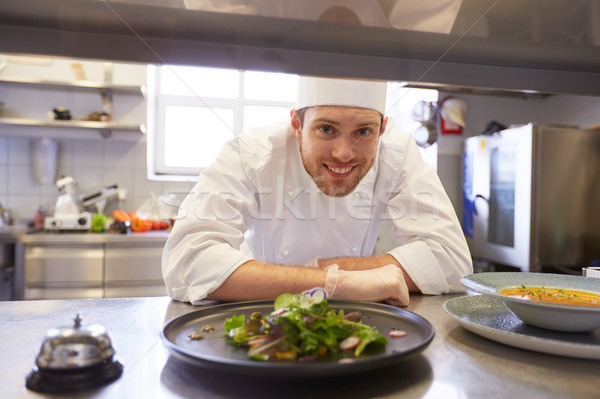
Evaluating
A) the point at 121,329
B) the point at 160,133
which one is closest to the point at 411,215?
the point at 121,329

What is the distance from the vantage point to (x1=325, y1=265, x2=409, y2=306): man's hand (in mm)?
803

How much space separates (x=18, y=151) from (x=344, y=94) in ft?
7.36

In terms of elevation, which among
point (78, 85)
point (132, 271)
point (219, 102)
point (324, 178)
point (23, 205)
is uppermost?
point (78, 85)

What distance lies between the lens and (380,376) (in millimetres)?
471

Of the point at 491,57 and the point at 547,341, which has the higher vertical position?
the point at 491,57

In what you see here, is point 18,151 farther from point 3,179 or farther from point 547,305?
point 547,305

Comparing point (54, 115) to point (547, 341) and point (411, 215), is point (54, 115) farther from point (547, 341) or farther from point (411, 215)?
point (547, 341)

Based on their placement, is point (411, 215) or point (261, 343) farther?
point (411, 215)

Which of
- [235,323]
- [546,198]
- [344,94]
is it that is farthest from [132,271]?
[546,198]

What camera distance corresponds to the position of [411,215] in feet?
3.79

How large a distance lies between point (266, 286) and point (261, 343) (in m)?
0.37

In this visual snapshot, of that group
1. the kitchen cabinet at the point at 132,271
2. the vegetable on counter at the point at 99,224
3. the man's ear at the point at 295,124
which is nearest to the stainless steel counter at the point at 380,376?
the man's ear at the point at 295,124

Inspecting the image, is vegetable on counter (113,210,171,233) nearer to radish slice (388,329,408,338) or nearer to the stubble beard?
the stubble beard

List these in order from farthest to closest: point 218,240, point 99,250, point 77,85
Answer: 1. point 77,85
2. point 99,250
3. point 218,240
